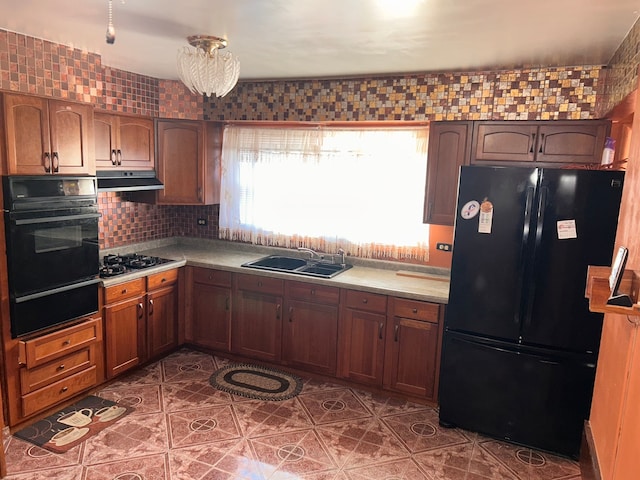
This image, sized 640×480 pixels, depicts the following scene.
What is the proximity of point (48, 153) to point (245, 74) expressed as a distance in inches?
66.7

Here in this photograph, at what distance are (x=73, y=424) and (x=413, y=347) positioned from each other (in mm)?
2434

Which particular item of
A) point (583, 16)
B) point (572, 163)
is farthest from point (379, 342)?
point (583, 16)

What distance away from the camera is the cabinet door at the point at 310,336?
3766 mm

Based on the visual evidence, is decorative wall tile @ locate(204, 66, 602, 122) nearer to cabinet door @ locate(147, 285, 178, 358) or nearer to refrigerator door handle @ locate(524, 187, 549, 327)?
refrigerator door handle @ locate(524, 187, 549, 327)

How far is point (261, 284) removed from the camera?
397 cm

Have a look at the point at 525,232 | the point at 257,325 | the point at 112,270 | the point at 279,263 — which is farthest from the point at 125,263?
the point at 525,232

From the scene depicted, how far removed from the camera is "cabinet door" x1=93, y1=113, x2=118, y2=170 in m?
3.67

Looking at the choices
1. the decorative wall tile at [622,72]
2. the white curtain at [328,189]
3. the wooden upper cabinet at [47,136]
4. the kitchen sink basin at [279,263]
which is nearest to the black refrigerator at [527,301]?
the decorative wall tile at [622,72]

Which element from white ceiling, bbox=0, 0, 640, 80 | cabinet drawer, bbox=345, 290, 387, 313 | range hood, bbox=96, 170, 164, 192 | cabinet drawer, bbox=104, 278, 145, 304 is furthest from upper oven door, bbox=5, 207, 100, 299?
cabinet drawer, bbox=345, 290, 387, 313

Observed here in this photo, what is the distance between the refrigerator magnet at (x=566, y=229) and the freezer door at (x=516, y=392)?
0.74 metres

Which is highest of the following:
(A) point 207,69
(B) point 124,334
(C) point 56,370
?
(A) point 207,69

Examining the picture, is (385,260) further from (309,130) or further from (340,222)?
(309,130)

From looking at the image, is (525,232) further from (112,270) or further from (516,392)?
(112,270)

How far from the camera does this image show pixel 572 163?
3.22m
